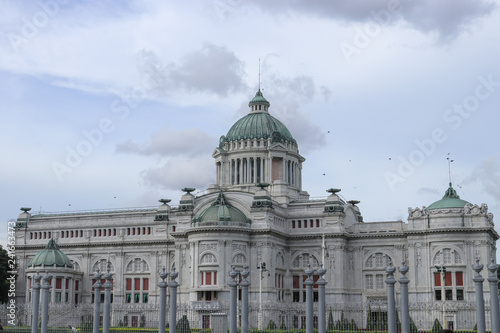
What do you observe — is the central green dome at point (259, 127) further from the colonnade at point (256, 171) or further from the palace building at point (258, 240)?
the colonnade at point (256, 171)

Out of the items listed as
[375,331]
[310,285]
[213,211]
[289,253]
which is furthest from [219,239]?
[310,285]

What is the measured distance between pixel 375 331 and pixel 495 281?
50.5ft

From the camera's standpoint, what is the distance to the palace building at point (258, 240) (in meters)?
96.5

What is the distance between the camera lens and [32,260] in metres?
109

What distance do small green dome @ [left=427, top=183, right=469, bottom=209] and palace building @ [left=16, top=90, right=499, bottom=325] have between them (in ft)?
0.54

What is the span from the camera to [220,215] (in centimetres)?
9812

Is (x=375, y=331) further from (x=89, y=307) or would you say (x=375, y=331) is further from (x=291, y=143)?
(x=291, y=143)

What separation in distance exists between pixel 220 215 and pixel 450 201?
31437mm

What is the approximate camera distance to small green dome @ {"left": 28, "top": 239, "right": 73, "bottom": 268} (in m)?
107

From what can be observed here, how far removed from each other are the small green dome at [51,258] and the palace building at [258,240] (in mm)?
168

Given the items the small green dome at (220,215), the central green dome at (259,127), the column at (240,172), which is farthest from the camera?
the central green dome at (259,127)

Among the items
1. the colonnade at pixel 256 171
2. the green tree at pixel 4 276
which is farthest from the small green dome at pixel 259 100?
the green tree at pixel 4 276

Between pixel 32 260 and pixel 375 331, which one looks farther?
pixel 32 260

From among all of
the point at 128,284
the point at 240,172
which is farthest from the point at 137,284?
the point at 240,172
